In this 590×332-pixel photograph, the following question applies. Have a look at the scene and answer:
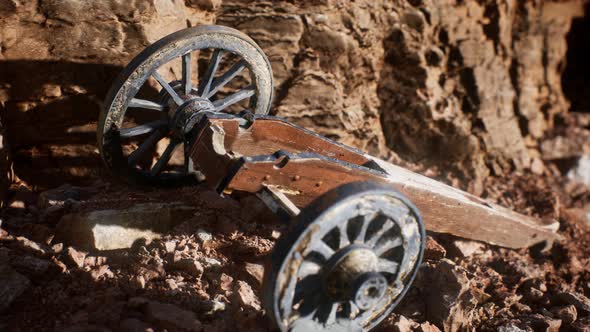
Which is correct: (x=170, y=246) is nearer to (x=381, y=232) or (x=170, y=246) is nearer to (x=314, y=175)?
(x=314, y=175)

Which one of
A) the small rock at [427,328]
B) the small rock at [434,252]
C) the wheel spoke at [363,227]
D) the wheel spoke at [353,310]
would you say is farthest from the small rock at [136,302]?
the small rock at [434,252]

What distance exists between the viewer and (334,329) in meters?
2.83

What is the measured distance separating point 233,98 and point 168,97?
A: 52cm

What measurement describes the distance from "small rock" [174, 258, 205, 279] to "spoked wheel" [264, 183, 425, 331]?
765 mm

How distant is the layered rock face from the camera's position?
4.00 metres

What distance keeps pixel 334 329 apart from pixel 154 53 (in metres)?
2.24

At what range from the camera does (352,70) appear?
5.46 m

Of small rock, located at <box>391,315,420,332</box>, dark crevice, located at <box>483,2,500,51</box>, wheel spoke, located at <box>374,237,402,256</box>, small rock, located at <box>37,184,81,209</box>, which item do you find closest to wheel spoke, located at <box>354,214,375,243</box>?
wheel spoke, located at <box>374,237,402,256</box>

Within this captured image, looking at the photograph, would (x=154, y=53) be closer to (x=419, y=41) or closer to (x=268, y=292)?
(x=268, y=292)

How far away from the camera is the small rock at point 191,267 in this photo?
328 cm

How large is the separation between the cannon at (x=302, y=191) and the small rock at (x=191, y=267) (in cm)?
62

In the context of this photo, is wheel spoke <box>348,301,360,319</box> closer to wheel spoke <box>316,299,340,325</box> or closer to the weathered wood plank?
wheel spoke <box>316,299,340,325</box>

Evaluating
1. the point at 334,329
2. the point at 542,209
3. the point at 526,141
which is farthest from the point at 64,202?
the point at 526,141

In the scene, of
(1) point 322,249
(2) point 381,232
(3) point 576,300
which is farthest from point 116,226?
(3) point 576,300
